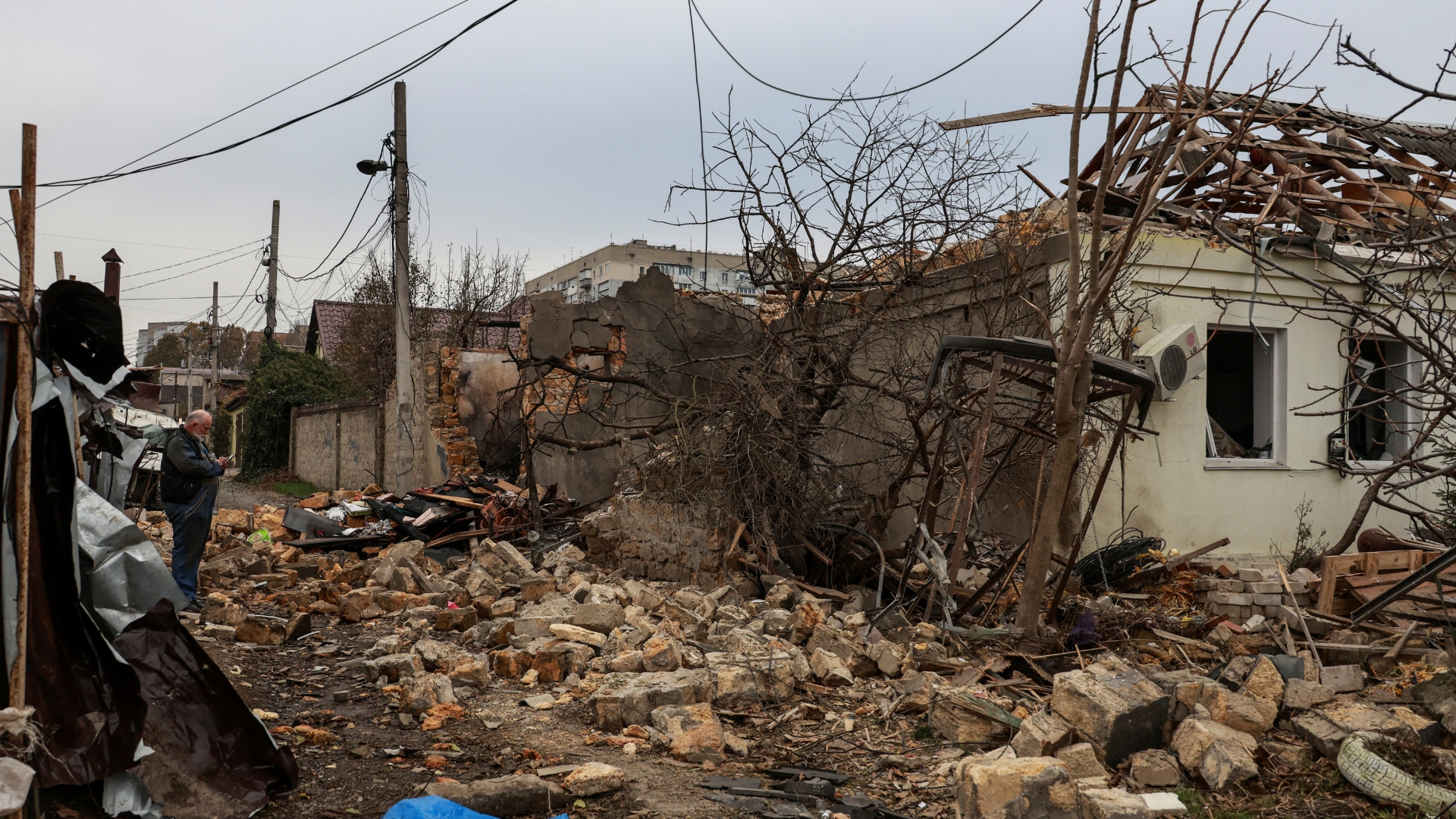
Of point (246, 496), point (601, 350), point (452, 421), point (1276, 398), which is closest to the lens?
point (1276, 398)

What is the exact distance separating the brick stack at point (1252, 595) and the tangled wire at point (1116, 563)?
74 centimetres

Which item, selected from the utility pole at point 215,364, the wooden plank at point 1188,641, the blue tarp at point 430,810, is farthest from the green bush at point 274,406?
the blue tarp at point 430,810

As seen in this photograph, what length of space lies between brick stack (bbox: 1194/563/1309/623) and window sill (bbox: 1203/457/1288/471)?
1749 millimetres

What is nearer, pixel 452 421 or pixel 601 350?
pixel 601 350

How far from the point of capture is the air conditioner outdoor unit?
8781 millimetres

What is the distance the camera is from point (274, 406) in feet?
83.0

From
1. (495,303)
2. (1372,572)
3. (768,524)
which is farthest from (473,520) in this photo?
(495,303)

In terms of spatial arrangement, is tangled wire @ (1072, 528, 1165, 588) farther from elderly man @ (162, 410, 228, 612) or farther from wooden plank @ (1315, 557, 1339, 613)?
elderly man @ (162, 410, 228, 612)

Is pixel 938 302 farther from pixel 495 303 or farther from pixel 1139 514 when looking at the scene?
pixel 495 303

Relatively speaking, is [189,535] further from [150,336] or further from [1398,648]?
[150,336]

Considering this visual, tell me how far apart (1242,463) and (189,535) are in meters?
9.56

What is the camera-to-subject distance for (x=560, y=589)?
341 inches

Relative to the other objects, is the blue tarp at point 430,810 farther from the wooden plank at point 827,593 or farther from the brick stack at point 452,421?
the brick stack at point 452,421

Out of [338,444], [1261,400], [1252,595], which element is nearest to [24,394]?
[1252,595]
